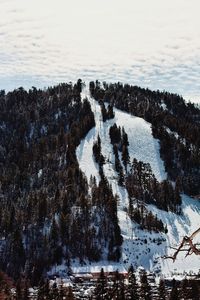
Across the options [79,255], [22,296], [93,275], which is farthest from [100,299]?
[79,255]

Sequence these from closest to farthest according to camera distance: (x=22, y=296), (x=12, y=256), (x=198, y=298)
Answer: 1. (x=198, y=298)
2. (x=22, y=296)
3. (x=12, y=256)

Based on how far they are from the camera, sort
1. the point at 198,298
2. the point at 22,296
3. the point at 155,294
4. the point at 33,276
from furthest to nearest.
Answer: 1. the point at 33,276
2. the point at 155,294
3. the point at 22,296
4. the point at 198,298

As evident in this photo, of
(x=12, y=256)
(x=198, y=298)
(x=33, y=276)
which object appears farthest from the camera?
(x=12, y=256)

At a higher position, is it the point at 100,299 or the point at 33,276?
the point at 100,299

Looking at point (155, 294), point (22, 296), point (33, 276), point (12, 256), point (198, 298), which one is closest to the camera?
point (198, 298)

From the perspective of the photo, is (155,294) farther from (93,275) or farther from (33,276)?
(33,276)

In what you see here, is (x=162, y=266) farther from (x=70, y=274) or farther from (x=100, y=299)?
(x=100, y=299)

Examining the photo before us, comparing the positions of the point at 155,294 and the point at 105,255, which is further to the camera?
the point at 105,255

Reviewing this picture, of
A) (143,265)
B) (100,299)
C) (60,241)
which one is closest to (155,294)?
(100,299)

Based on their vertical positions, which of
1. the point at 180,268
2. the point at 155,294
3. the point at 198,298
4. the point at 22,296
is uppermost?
the point at 198,298
